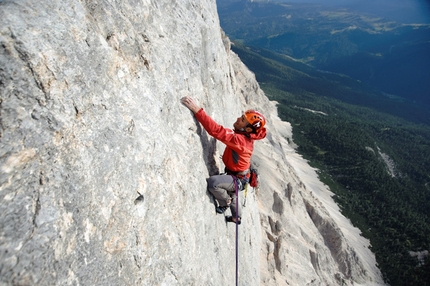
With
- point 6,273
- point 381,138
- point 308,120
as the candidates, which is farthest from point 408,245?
point 381,138

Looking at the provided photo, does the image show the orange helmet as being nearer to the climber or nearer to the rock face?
the climber

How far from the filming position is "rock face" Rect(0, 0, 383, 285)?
110 inches

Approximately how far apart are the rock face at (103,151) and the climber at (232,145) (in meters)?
0.24

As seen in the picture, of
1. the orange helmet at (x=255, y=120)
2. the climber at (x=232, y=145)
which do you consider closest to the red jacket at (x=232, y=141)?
the climber at (x=232, y=145)

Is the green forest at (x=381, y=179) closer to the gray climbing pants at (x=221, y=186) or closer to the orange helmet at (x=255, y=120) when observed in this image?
the gray climbing pants at (x=221, y=186)

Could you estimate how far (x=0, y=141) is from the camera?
8.83ft

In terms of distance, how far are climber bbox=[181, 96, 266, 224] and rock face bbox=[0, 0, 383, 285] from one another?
240mm

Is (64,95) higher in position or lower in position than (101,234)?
higher

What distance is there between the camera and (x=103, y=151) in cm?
363

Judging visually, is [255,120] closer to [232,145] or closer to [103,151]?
[232,145]

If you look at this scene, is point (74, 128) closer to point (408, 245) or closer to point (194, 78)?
point (194, 78)

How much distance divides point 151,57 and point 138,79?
0.76 meters

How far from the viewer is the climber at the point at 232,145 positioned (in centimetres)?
602

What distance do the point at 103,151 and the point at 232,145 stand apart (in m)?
3.17
